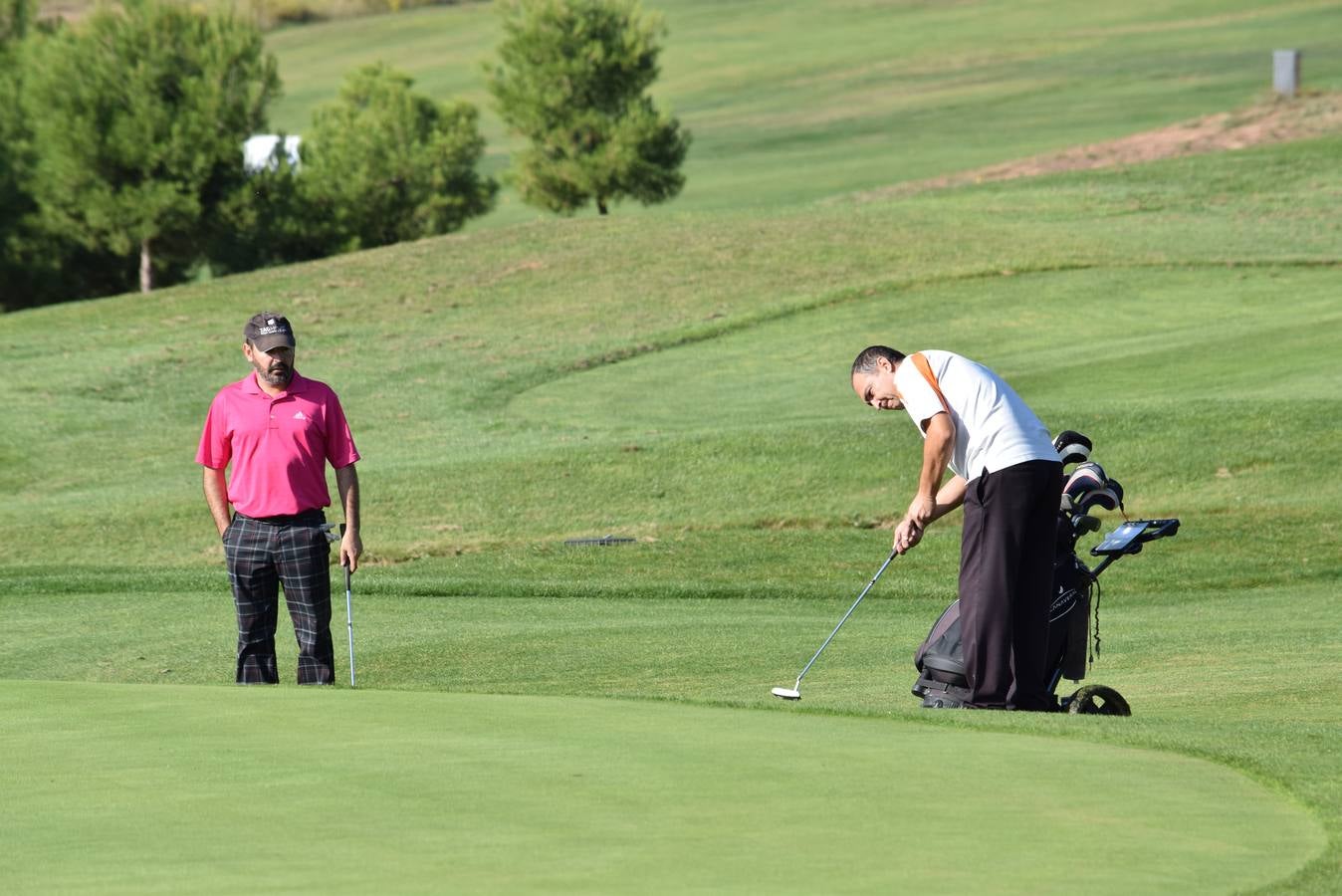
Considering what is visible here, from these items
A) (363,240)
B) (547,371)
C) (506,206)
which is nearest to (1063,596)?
(547,371)

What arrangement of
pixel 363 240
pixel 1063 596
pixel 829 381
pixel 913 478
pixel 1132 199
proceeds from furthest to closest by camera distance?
1. pixel 363 240
2. pixel 1132 199
3. pixel 829 381
4. pixel 913 478
5. pixel 1063 596

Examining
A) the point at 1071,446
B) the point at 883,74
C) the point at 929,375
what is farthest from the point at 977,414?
the point at 883,74

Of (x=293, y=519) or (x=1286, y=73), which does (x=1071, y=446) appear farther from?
(x=1286, y=73)

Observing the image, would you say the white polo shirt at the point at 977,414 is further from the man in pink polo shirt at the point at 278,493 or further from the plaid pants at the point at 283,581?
the plaid pants at the point at 283,581

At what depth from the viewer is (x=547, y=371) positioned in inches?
1053

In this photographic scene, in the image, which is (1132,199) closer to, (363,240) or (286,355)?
(363,240)

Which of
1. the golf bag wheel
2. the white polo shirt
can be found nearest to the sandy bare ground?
the white polo shirt

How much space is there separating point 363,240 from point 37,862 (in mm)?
47608

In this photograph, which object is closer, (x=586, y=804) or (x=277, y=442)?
(x=586, y=804)

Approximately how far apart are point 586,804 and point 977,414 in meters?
3.38

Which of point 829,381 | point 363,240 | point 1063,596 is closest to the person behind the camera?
point 1063,596

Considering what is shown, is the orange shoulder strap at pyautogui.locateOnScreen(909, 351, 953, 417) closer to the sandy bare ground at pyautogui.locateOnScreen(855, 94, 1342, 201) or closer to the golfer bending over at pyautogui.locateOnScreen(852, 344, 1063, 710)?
the golfer bending over at pyautogui.locateOnScreen(852, 344, 1063, 710)

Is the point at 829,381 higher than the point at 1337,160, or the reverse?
the point at 1337,160

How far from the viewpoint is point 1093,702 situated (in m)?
8.28
